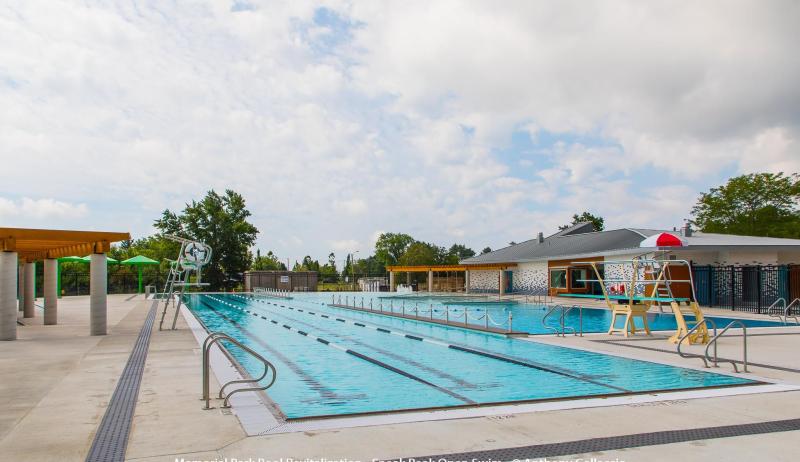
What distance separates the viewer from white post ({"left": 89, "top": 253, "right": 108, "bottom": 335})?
1435 centimetres

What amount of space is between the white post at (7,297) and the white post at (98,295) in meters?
1.60

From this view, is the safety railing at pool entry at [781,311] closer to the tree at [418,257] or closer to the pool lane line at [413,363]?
the pool lane line at [413,363]

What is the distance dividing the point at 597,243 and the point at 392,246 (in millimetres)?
61378

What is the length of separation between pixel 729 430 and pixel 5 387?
8.56 meters

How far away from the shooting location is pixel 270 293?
41.9 meters

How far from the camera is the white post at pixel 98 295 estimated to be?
47.1 feet

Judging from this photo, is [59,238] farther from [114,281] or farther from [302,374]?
[114,281]

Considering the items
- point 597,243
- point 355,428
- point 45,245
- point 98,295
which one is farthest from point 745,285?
point 45,245

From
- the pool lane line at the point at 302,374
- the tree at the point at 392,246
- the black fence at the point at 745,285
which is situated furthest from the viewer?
the tree at the point at 392,246

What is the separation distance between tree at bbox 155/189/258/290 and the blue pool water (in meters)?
33.2

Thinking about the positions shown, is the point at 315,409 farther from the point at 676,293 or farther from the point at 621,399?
the point at 676,293

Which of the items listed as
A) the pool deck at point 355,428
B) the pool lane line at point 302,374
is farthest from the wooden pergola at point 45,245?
the pool deck at point 355,428

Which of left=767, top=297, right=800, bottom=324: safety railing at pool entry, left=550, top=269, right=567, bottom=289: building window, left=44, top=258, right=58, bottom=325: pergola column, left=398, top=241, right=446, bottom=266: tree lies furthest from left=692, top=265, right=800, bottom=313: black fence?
left=398, top=241, right=446, bottom=266: tree

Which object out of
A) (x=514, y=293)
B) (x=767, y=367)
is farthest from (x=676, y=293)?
(x=767, y=367)
